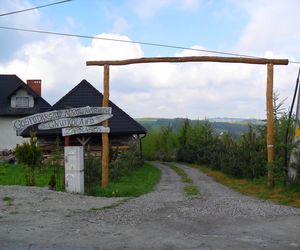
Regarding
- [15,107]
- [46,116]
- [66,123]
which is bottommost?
[66,123]

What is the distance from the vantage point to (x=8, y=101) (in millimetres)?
42125

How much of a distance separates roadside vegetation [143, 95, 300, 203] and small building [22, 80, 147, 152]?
596cm

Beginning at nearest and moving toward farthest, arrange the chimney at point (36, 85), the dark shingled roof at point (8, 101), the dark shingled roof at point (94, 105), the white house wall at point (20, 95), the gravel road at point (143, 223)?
the gravel road at point (143, 223) < the dark shingled roof at point (94, 105) < the dark shingled roof at point (8, 101) < the white house wall at point (20, 95) < the chimney at point (36, 85)

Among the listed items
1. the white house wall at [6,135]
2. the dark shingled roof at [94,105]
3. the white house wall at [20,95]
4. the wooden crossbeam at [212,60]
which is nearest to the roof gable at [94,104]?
the dark shingled roof at [94,105]

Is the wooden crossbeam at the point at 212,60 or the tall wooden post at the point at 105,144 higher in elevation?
the wooden crossbeam at the point at 212,60

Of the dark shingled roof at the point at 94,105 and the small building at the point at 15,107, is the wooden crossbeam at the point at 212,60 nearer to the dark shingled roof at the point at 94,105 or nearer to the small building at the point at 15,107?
the dark shingled roof at the point at 94,105

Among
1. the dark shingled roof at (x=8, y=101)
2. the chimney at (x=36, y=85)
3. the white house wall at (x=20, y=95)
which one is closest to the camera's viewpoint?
the dark shingled roof at (x=8, y=101)

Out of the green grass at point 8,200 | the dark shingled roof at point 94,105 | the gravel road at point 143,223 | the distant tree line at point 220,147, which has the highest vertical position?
the dark shingled roof at point 94,105

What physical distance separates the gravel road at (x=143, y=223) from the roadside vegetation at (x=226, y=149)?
4455mm

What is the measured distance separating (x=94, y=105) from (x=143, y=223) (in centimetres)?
1995

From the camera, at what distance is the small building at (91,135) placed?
1069 inches

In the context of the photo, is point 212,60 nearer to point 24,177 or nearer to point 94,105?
point 24,177

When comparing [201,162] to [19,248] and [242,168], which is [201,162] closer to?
[242,168]

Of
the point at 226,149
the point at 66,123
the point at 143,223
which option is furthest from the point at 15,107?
the point at 143,223
